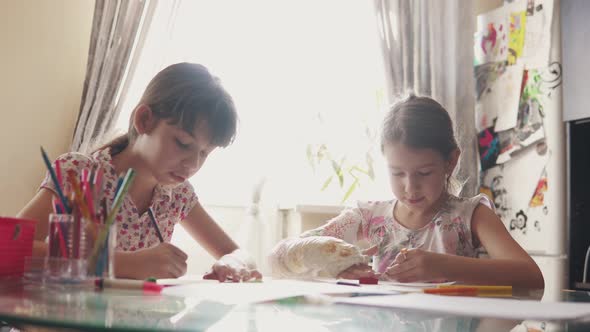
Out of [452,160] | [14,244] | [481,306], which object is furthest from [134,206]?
[481,306]

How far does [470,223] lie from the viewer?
59.8 inches

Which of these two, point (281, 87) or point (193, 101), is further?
point (281, 87)

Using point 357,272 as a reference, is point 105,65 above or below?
above

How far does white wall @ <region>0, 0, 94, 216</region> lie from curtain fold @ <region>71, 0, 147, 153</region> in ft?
0.23

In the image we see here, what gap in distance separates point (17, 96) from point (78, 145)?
0.91 ft

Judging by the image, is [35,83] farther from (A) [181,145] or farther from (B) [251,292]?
(B) [251,292]

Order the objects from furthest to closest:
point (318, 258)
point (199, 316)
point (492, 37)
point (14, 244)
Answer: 1. point (492, 37)
2. point (318, 258)
3. point (14, 244)
4. point (199, 316)

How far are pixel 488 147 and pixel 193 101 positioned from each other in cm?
200

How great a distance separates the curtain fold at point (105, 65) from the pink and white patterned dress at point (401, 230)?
119cm

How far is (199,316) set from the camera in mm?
550

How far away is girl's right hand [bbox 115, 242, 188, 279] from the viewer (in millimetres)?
976

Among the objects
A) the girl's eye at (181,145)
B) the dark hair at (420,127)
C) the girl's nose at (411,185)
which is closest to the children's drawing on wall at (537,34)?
the dark hair at (420,127)

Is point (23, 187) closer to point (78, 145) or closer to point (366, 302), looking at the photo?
point (78, 145)

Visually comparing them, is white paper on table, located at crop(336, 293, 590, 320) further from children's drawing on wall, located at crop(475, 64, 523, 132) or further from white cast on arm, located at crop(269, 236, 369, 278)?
children's drawing on wall, located at crop(475, 64, 523, 132)
